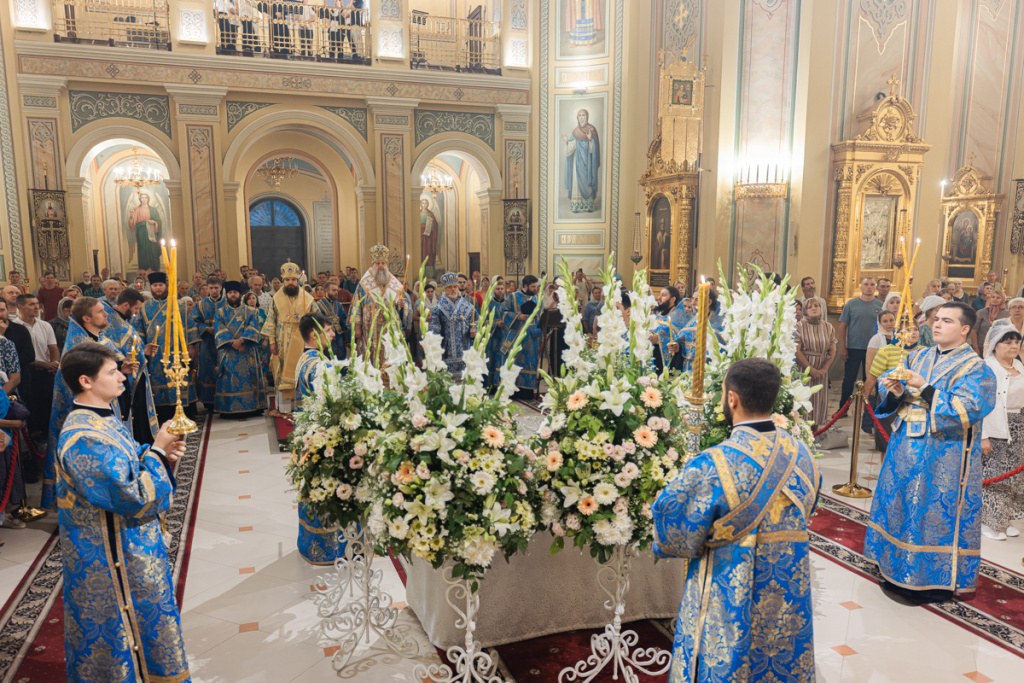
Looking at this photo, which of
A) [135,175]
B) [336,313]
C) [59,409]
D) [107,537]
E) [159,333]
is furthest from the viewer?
[135,175]

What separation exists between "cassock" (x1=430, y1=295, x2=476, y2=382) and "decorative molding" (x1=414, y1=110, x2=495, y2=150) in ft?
26.3

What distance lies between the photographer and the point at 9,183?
44.0 ft

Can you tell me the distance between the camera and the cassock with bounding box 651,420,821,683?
2.41 metres

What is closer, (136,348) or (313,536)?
(313,536)

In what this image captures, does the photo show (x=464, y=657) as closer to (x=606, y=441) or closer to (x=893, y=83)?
(x=606, y=441)

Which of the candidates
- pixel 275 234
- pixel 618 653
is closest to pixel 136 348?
pixel 618 653

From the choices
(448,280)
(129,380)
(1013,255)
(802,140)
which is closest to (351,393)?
(129,380)

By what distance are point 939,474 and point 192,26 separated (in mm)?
15032

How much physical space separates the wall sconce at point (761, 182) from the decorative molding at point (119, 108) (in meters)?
11.1

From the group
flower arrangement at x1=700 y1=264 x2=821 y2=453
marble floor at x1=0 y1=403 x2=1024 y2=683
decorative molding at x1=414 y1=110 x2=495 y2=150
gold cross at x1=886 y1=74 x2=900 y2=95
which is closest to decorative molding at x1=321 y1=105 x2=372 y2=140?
decorative molding at x1=414 y1=110 x2=495 y2=150

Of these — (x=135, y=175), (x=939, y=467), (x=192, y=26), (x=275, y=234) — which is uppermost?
(x=192, y=26)

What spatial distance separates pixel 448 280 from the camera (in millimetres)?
8969

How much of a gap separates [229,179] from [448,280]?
815 centimetres

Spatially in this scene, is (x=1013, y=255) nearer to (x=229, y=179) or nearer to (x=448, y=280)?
(x=448, y=280)
